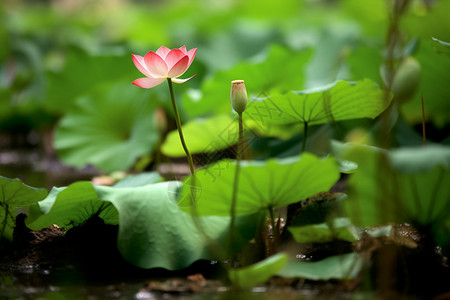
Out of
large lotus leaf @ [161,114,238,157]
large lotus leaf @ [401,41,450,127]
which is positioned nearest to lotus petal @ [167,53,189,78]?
large lotus leaf @ [161,114,238,157]

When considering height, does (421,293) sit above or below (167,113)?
below

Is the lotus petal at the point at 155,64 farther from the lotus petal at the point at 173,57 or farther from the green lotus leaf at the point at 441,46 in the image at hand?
the green lotus leaf at the point at 441,46

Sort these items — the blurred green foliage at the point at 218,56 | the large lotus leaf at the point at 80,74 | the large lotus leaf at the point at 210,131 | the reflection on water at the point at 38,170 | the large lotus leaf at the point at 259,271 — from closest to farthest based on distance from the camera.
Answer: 1. the large lotus leaf at the point at 259,271
2. the large lotus leaf at the point at 210,131
3. the blurred green foliage at the point at 218,56
4. the reflection on water at the point at 38,170
5. the large lotus leaf at the point at 80,74

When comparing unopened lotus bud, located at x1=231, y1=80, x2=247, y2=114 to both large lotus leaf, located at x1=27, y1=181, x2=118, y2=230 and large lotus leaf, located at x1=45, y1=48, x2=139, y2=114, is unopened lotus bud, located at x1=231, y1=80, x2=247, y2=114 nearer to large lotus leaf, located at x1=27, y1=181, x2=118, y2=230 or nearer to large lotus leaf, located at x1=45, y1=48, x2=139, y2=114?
large lotus leaf, located at x1=27, y1=181, x2=118, y2=230

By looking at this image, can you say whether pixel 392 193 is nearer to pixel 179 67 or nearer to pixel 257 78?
pixel 179 67

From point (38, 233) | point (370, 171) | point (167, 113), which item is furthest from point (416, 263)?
point (167, 113)

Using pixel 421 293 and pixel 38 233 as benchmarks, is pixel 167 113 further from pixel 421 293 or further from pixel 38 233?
pixel 421 293

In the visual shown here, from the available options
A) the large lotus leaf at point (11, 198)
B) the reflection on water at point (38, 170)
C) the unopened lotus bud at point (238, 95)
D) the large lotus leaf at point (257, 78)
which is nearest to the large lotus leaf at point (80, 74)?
the reflection on water at point (38, 170)
